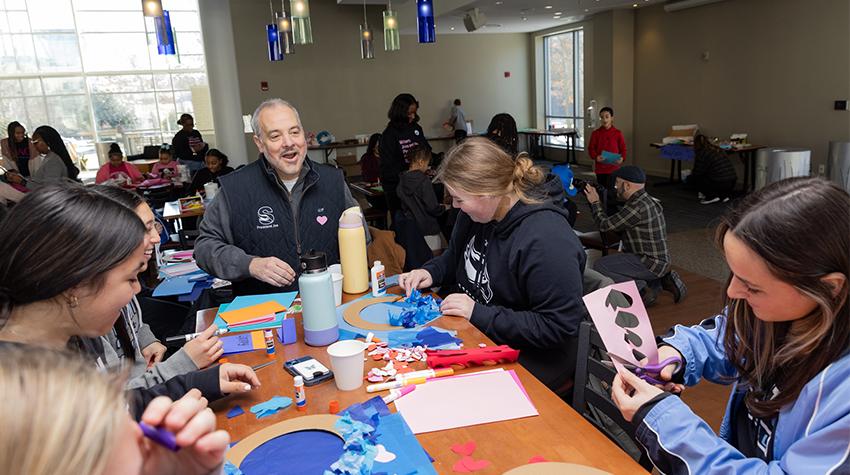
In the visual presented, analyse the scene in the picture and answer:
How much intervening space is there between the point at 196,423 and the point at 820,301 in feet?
3.31

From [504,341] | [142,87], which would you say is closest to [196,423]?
[504,341]

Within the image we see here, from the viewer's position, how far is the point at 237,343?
5.78 ft

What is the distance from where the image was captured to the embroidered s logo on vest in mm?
2326

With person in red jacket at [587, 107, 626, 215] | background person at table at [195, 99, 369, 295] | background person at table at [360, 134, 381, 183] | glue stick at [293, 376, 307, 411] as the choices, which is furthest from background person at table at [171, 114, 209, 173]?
glue stick at [293, 376, 307, 411]

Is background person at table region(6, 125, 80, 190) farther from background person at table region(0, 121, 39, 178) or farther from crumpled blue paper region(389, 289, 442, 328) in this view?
crumpled blue paper region(389, 289, 442, 328)

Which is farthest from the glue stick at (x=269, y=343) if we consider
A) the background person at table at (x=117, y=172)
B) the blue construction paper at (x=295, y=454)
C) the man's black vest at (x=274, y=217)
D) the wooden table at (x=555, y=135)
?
the wooden table at (x=555, y=135)

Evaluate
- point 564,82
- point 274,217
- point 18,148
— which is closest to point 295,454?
point 274,217

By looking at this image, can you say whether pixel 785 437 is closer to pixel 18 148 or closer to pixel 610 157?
pixel 610 157

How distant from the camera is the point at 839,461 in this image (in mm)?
854

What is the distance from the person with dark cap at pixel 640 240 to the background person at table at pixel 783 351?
2.78 m

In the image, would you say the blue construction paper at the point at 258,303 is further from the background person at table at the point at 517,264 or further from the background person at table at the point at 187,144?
the background person at table at the point at 187,144

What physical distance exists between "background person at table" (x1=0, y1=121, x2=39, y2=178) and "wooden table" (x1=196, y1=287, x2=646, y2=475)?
824 cm

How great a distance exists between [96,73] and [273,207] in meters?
12.3

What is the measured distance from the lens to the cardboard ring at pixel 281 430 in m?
1.17
